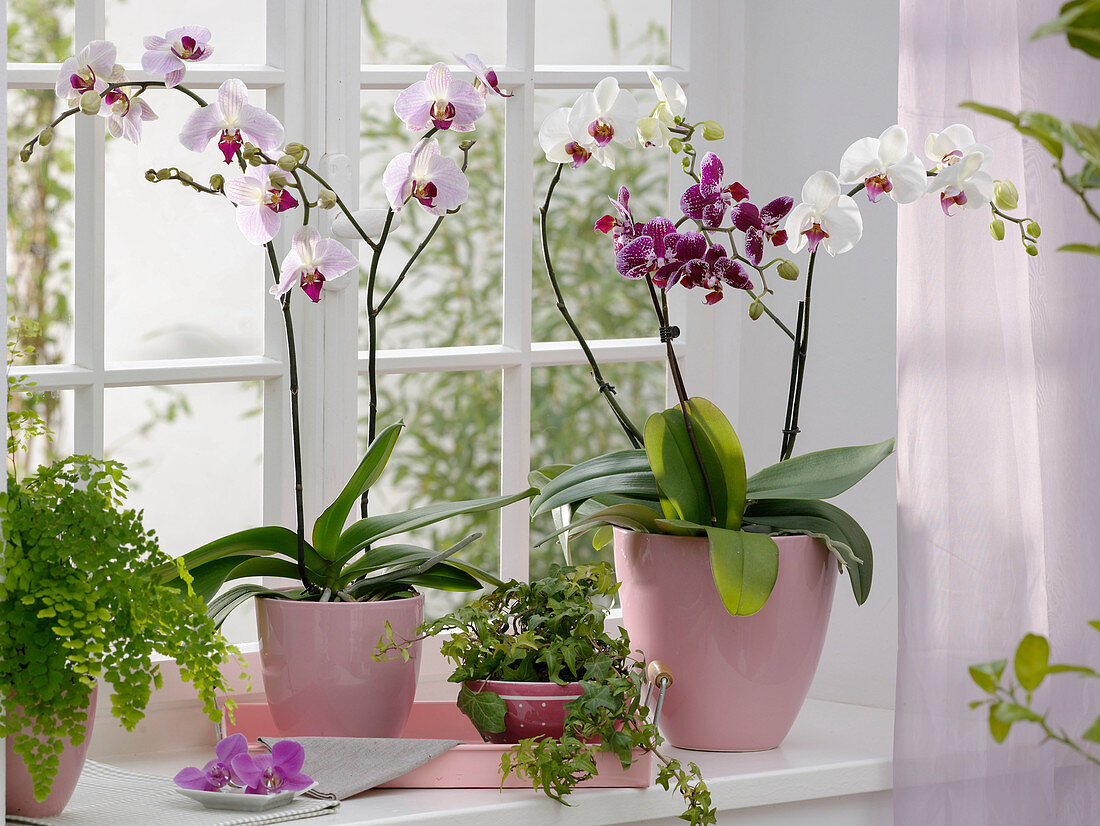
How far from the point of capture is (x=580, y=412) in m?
2.20

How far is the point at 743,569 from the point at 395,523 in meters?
0.42

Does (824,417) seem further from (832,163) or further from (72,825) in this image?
(72,825)

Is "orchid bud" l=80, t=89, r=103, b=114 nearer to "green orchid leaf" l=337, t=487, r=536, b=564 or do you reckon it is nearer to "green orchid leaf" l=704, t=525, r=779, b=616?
"green orchid leaf" l=337, t=487, r=536, b=564

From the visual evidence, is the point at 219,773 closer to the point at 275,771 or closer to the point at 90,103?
the point at 275,771

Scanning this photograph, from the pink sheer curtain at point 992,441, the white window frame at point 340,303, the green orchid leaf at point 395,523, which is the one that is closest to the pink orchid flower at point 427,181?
the white window frame at point 340,303

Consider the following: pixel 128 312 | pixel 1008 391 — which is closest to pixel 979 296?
pixel 1008 391

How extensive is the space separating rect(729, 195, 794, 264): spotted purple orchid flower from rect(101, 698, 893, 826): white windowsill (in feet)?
2.06

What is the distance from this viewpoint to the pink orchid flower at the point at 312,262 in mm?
1420

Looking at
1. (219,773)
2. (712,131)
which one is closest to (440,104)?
(712,131)

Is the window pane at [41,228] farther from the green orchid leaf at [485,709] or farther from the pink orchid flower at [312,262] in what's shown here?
the green orchid leaf at [485,709]

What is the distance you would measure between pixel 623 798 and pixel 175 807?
496 millimetres

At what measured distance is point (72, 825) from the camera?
1278 mm

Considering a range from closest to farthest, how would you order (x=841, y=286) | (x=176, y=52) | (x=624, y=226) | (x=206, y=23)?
(x=176, y=52) → (x=624, y=226) → (x=206, y=23) → (x=841, y=286)

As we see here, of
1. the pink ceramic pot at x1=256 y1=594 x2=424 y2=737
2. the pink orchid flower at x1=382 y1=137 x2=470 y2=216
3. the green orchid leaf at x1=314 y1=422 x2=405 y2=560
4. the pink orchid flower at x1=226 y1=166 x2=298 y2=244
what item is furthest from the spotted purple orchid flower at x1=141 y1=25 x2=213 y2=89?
the pink ceramic pot at x1=256 y1=594 x2=424 y2=737
